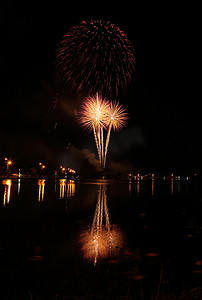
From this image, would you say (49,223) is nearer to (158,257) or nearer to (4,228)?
(4,228)

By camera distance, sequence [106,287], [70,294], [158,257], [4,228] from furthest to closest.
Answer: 1. [4,228]
2. [158,257]
3. [106,287]
4. [70,294]

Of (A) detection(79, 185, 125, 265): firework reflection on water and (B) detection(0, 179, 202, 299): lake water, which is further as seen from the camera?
(A) detection(79, 185, 125, 265): firework reflection on water

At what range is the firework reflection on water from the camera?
6.05 m

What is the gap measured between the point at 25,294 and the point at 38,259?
1503 millimetres

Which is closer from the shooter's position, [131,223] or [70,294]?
[70,294]

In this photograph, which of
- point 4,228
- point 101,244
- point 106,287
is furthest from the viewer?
point 4,228

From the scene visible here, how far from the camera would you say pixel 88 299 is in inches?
135

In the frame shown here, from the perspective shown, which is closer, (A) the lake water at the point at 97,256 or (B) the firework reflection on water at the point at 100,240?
(A) the lake water at the point at 97,256

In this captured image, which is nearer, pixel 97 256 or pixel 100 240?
pixel 97 256

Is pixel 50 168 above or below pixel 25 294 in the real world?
above

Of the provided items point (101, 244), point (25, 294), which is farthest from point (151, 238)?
point (25, 294)

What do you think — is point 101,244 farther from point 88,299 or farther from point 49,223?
point 88,299

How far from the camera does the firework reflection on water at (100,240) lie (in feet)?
19.9

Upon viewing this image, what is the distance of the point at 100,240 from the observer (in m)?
7.25
